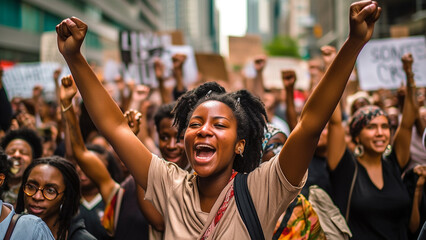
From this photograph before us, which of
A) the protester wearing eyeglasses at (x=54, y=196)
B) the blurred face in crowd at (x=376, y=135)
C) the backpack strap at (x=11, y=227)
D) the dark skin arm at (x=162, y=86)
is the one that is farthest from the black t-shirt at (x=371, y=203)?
the dark skin arm at (x=162, y=86)

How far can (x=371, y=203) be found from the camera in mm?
3592

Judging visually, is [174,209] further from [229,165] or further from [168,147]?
[168,147]

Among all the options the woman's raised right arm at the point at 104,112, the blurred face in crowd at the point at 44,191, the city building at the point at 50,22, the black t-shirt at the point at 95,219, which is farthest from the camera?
the city building at the point at 50,22

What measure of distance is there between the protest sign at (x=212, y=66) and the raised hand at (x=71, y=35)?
7.91 metres

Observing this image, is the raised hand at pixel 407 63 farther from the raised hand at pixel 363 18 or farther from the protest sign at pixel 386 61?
the protest sign at pixel 386 61

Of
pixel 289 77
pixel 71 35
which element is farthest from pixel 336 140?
pixel 71 35

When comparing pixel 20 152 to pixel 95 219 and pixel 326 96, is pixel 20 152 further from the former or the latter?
pixel 326 96

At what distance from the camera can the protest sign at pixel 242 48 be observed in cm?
1153

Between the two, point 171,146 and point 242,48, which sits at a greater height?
point 242,48

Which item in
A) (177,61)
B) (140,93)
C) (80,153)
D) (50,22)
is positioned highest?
(50,22)

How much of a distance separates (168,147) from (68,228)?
89 centimetres

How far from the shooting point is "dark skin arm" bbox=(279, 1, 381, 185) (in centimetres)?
185

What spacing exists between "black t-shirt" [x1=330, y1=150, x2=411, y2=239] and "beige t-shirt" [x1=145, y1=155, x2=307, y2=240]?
5.51 ft

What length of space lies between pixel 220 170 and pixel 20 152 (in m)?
2.48
